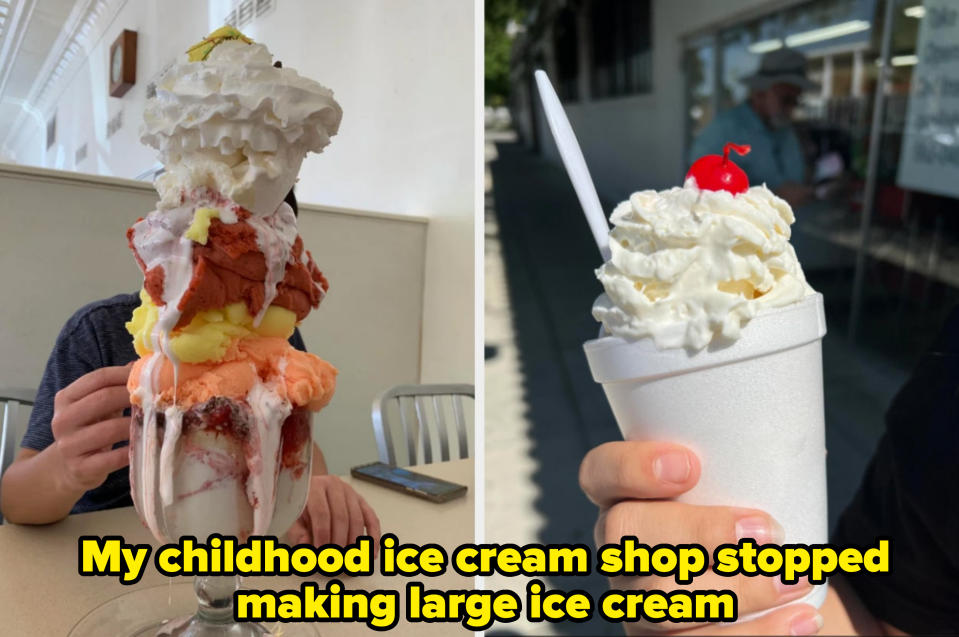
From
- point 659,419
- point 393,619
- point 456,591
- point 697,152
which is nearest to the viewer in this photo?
point 659,419

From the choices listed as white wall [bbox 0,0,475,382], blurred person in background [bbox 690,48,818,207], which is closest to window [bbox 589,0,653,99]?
blurred person in background [bbox 690,48,818,207]

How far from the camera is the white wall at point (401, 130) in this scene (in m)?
1.42

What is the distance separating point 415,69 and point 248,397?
1.05 metres

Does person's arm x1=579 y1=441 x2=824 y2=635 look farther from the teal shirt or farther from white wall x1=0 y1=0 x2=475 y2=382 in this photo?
the teal shirt

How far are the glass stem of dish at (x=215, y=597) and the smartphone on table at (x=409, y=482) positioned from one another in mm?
447

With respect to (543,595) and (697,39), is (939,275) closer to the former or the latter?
(697,39)

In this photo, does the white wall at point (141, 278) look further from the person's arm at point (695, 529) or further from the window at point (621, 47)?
the window at point (621, 47)

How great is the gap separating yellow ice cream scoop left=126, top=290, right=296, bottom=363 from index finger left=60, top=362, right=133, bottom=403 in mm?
235

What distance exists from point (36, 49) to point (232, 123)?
1.17 metres

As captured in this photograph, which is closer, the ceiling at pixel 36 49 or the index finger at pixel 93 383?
the index finger at pixel 93 383

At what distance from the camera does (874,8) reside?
8.10 ft

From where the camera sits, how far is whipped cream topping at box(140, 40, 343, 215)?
60 cm

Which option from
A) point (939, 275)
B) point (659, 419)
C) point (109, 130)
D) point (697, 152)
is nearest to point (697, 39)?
point (697, 152)

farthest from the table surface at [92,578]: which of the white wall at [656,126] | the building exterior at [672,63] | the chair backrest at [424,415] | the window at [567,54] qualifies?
the window at [567,54]
